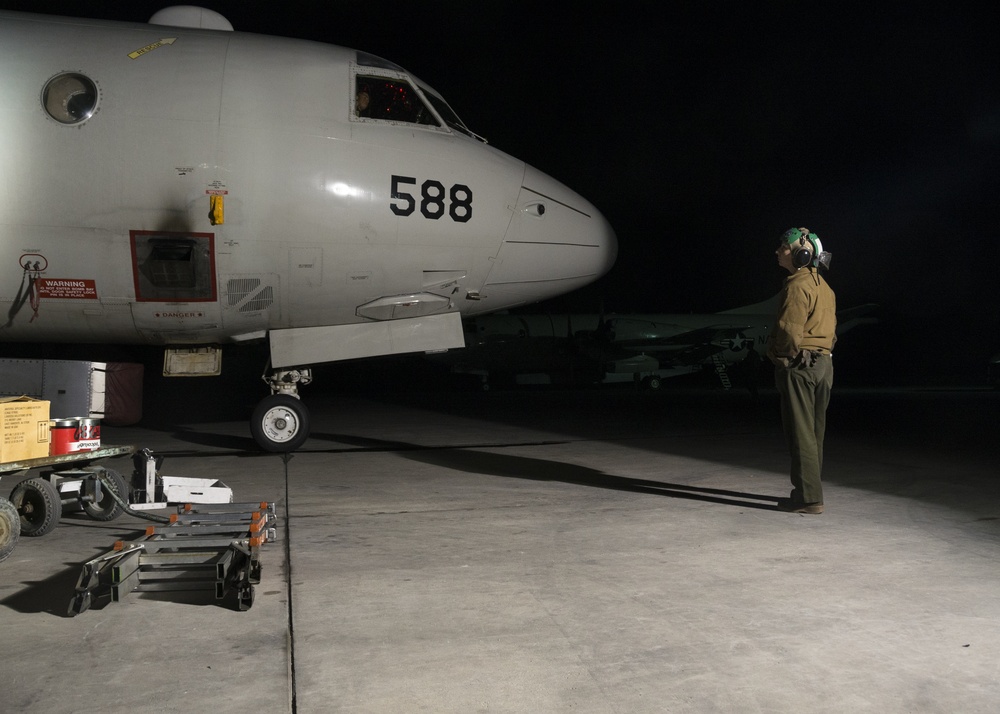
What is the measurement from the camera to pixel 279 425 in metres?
8.69

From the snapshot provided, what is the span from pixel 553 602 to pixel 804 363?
10.3 ft

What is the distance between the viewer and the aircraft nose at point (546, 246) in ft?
27.5

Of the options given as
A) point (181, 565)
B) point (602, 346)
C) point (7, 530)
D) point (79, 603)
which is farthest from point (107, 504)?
point (602, 346)

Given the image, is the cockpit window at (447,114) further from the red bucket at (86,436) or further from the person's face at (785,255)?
the red bucket at (86,436)

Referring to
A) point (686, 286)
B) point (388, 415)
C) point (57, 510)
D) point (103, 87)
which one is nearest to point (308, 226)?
point (103, 87)

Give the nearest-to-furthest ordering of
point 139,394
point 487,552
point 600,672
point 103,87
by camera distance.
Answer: point 600,672 < point 487,552 < point 103,87 < point 139,394

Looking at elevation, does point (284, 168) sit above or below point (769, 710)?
above

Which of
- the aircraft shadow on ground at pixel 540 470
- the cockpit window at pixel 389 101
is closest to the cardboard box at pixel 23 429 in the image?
the aircraft shadow on ground at pixel 540 470

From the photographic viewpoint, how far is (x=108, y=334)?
7.79 m

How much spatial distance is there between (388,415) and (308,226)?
24.3 ft

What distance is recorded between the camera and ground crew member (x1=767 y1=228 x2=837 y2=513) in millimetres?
5918

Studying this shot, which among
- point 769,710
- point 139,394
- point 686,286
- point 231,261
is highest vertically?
point 686,286

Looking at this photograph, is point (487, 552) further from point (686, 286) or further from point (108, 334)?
point (686, 286)

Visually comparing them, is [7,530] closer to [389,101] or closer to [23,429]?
[23,429]
